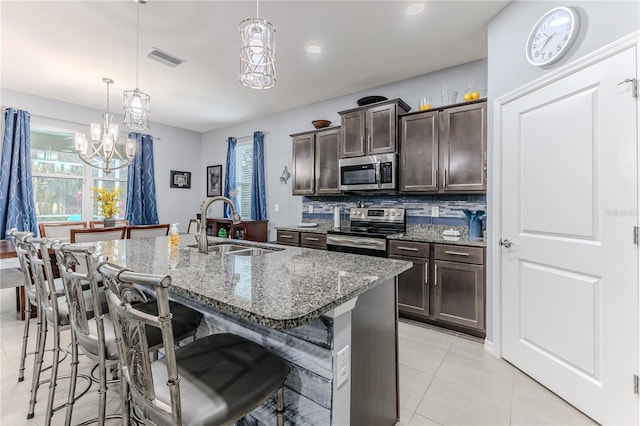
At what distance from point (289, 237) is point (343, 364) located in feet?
10.4

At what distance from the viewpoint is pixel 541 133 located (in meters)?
2.02

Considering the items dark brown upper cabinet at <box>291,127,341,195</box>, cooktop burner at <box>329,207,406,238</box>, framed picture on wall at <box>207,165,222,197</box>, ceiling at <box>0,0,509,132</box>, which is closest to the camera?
ceiling at <box>0,0,509,132</box>

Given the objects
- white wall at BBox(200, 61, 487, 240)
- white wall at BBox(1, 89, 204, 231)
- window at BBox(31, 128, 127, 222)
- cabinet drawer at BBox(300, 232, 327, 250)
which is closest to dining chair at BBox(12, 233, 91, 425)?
cabinet drawer at BBox(300, 232, 327, 250)

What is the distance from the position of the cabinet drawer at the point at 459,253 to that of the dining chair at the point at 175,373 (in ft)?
7.30

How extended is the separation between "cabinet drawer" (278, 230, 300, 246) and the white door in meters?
2.53

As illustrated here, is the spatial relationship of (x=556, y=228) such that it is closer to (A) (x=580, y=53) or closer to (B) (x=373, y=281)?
→ (A) (x=580, y=53)

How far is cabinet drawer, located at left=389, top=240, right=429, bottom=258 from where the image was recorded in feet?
9.73

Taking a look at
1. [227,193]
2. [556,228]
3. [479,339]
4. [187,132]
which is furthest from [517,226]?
[187,132]

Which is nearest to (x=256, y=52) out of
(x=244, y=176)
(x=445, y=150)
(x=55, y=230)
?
(x=445, y=150)

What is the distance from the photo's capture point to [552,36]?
191 centimetres

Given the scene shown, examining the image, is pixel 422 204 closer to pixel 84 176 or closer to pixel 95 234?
pixel 95 234

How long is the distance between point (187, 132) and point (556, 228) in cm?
649

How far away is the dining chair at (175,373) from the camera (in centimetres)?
79

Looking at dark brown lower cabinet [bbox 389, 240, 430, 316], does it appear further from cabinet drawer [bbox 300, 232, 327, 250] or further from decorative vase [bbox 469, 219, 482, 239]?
cabinet drawer [bbox 300, 232, 327, 250]
